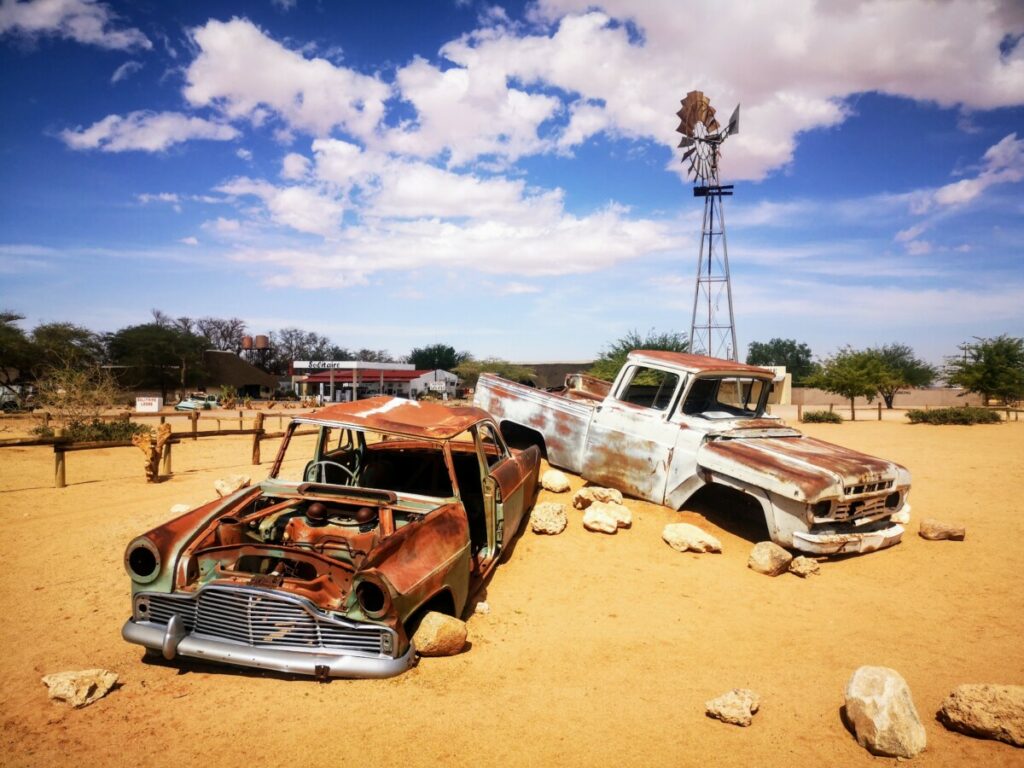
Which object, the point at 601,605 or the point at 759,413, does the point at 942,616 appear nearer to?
the point at 601,605

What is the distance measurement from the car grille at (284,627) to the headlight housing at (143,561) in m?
0.56

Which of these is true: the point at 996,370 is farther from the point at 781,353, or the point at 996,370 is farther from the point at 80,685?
the point at 781,353

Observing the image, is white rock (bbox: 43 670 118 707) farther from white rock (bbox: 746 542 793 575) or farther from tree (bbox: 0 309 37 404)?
tree (bbox: 0 309 37 404)

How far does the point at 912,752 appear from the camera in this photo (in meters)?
3.05

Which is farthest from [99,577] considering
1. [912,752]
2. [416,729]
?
[912,752]

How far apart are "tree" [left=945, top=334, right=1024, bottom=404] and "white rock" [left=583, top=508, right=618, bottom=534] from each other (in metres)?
30.9

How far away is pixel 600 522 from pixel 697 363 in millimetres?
2345

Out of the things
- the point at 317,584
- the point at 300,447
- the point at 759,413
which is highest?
the point at 759,413

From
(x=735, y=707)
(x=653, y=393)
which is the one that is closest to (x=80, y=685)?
(x=735, y=707)

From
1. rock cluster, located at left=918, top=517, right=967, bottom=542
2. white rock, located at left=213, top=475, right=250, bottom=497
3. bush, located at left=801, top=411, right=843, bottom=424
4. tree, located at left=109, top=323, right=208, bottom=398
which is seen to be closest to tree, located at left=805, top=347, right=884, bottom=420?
bush, located at left=801, top=411, right=843, bottom=424

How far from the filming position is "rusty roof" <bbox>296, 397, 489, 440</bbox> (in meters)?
4.70

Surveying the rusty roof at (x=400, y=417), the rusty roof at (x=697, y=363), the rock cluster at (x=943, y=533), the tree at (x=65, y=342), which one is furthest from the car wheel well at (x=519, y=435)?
the tree at (x=65, y=342)

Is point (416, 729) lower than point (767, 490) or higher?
lower

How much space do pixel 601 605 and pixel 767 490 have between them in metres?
2.17
